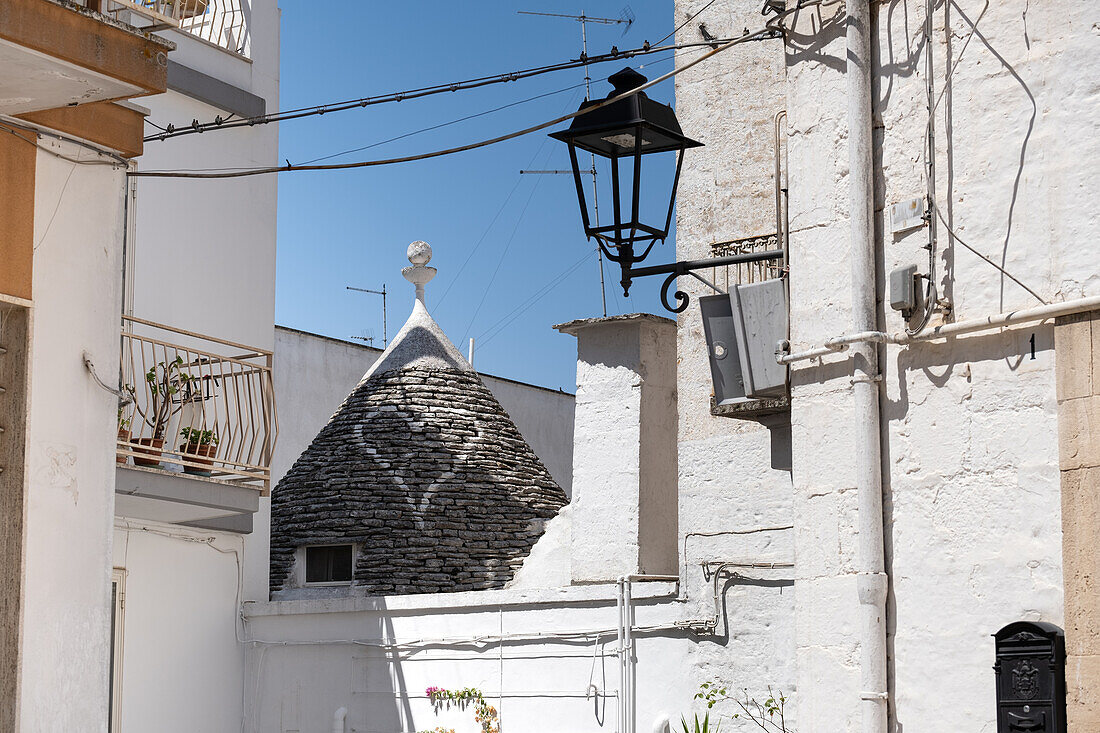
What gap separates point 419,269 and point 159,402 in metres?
5.54

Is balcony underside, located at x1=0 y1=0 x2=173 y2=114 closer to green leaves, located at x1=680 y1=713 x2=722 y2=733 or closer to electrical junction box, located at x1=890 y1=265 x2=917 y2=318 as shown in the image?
electrical junction box, located at x1=890 y1=265 x2=917 y2=318

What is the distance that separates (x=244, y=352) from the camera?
14.1m

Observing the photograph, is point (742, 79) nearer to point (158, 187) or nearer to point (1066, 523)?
point (158, 187)

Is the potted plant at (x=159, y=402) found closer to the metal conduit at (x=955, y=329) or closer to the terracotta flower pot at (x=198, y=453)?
the terracotta flower pot at (x=198, y=453)

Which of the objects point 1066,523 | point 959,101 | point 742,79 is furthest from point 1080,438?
point 742,79

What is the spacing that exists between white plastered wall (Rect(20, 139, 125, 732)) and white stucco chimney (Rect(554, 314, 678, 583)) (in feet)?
18.9

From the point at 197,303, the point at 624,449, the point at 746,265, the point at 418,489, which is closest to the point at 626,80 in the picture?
the point at 746,265

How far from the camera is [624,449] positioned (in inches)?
501

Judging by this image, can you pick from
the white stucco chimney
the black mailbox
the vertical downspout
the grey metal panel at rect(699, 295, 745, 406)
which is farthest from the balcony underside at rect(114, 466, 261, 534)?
the black mailbox

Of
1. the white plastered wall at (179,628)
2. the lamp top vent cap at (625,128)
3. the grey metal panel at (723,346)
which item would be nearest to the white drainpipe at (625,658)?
the white plastered wall at (179,628)

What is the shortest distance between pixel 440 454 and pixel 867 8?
32.6 ft

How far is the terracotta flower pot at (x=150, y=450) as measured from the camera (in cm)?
1118

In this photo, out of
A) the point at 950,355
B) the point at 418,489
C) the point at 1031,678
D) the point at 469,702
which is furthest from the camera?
the point at 418,489

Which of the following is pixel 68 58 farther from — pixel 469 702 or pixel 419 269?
pixel 419 269
